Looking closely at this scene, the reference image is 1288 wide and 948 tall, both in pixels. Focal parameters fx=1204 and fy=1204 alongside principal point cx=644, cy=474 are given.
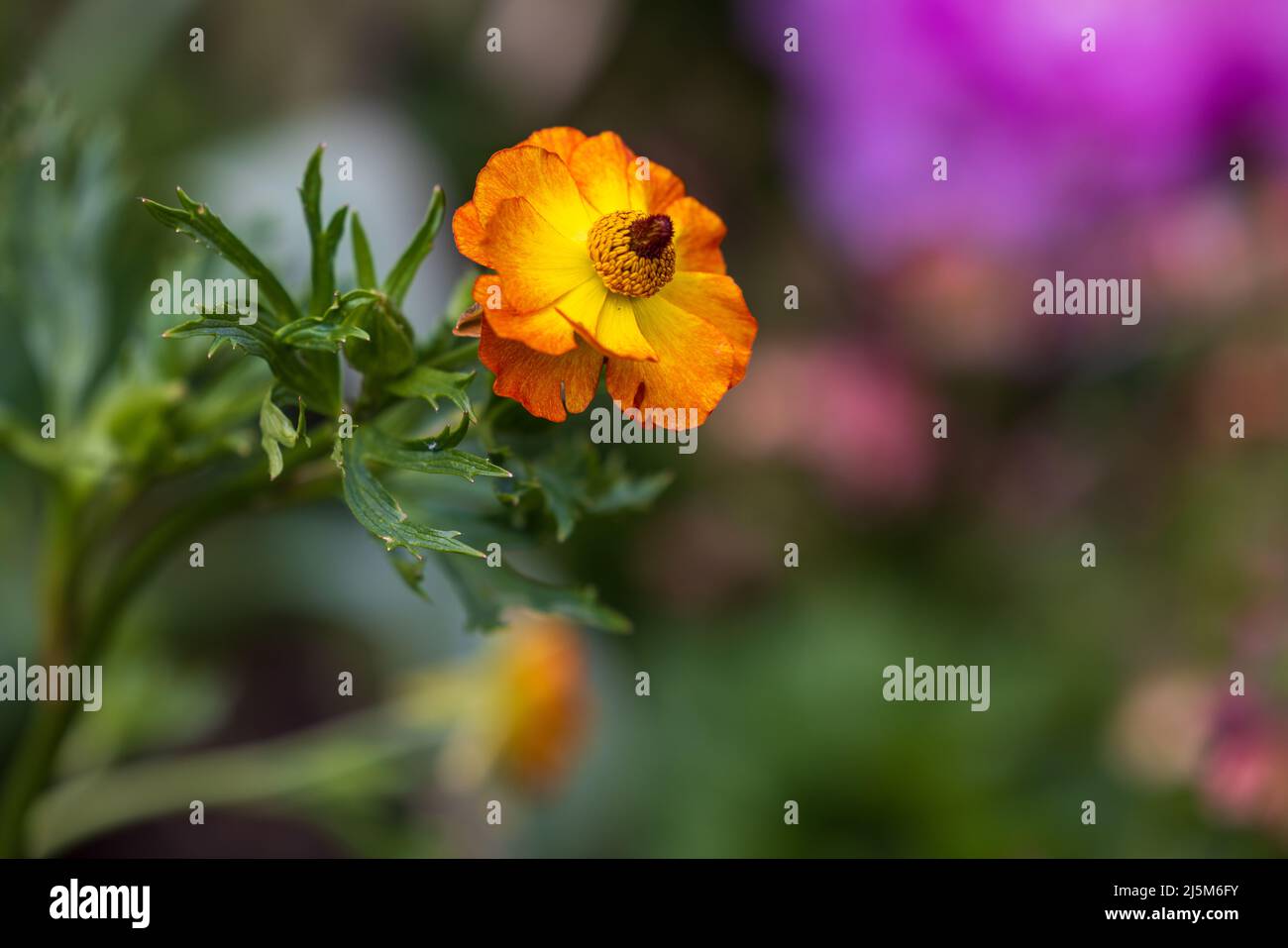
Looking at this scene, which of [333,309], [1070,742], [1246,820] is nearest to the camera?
[333,309]

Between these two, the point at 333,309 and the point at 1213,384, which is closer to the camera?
the point at 333,309

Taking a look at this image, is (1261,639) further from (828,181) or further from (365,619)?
(365,619)

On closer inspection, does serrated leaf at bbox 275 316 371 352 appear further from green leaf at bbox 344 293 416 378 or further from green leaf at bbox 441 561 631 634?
green leaf at bbox 441 561 631 634

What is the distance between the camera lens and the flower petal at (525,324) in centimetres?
38

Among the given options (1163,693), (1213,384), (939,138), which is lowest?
(1163,693)

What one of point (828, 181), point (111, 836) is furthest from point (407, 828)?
point (828, 181)

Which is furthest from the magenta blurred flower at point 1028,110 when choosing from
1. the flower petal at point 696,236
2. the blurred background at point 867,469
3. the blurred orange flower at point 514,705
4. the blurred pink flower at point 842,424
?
the flower petal at point 696,236

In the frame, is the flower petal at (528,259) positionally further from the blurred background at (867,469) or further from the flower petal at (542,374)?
the blurred background at (867,469)

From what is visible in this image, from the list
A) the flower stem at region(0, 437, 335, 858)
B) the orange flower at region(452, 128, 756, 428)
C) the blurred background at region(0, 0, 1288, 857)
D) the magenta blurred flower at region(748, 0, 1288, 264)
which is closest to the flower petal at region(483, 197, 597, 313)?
the orange flower at region(452, 128, 756, 428)

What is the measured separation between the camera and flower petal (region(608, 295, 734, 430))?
1.32 ft

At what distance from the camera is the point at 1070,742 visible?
1.40m

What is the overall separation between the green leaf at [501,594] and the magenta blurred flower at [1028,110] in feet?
3.58
